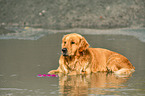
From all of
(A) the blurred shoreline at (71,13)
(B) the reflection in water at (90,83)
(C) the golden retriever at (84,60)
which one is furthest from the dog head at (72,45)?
(A) the blurred shoreline at (71,13)

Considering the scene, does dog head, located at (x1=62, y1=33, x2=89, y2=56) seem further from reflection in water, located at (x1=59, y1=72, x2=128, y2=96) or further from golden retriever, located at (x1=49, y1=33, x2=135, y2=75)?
reflection in water, located at (x1=59, y1=72, x2=128, y2=96)

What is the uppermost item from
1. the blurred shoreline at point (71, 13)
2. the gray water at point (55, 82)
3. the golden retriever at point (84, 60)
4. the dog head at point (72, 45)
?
the blurred shoreline at point (71, 13)

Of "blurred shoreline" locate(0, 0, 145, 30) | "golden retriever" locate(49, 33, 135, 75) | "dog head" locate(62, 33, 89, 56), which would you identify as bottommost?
"golden retriever" locate(49, 33, 135, 75)

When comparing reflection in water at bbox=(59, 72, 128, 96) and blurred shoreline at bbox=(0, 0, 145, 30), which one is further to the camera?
blurred shoreline at bbox=(0, 0, 145, 30)

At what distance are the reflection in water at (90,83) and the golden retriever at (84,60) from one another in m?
0.22

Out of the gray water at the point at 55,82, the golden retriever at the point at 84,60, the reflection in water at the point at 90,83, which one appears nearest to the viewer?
the gray water at the point at 55,82

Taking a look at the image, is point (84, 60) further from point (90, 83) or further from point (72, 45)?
point (90, 83)

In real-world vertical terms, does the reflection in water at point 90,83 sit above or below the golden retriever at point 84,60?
below

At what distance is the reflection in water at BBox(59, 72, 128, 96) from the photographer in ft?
28.5

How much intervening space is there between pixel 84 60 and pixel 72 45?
0.61 m

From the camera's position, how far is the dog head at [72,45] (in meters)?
10.4

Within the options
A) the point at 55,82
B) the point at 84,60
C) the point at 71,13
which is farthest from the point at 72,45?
the point at 71,13

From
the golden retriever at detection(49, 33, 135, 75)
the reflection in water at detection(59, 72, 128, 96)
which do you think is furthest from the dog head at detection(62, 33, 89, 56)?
the reflection in water at detection(59, 72, 128, 96)

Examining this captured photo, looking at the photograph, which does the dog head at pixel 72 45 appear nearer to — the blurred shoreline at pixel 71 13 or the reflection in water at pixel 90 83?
the reflection in water at pixel 90 83
